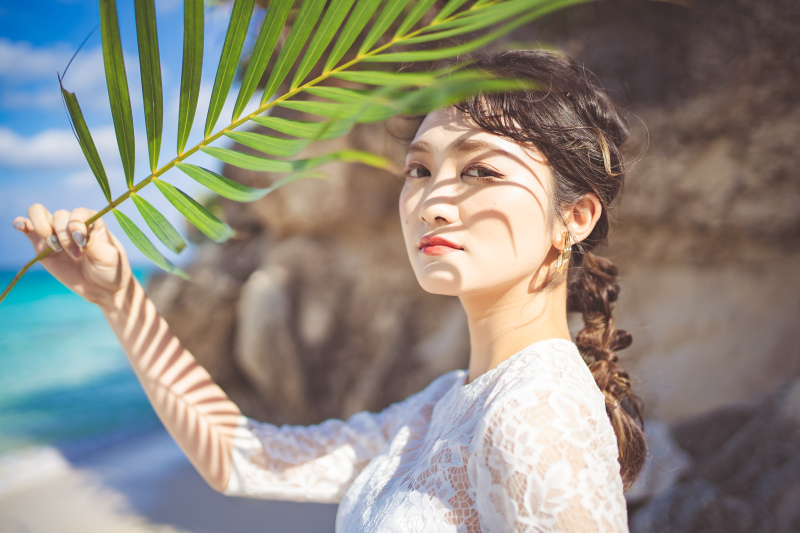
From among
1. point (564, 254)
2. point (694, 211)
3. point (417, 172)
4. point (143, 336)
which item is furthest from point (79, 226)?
point (694, 211)

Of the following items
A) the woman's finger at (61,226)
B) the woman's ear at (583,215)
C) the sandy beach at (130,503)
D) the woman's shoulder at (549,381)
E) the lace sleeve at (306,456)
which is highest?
the woman's finger at (61,226)

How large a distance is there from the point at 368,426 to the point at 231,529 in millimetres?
1942

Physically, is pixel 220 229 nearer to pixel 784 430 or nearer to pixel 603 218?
pixel 603 218

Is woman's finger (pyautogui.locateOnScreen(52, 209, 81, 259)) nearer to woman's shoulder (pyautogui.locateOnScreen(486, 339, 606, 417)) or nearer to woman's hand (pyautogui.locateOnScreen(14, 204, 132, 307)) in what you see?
woman's hand (pyautogui.locateOnScreen(14, 204, 132, 307))

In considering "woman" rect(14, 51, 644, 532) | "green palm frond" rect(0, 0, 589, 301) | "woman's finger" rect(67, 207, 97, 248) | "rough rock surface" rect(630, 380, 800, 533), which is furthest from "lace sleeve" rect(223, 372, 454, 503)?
"rough rock surface" rect(630, 380, 800, 533)

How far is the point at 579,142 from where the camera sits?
1.12m

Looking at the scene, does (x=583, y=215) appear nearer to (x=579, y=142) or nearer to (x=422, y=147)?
(x=579, y=142)

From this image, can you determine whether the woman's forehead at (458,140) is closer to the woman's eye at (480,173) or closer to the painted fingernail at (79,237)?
the woman's eye at (480,173)

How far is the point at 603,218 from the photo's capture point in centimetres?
127

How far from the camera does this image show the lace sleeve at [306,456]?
55.7 inches

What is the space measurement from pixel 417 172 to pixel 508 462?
69 centimetres

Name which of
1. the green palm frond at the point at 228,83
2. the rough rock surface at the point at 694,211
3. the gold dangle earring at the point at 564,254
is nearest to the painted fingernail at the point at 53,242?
the green palm frond at the point at 228,83

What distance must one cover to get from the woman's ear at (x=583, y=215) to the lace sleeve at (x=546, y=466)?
0.43m

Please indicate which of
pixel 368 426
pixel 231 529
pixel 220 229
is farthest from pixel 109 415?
pixel 220 229
